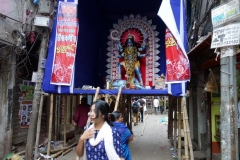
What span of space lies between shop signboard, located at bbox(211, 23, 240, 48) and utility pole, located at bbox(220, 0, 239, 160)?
0.11 metres

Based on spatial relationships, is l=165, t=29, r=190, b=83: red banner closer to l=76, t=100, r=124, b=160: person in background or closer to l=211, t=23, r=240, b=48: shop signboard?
l=211, t=23, r=240, b=48: shop signboard

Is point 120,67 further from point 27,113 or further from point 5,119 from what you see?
point 5,119

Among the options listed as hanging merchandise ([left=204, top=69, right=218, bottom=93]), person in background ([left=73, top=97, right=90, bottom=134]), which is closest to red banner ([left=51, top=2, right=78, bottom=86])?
person in background ([left=73, top=97, right=90, bottom=134])

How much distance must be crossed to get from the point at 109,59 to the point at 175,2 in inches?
172

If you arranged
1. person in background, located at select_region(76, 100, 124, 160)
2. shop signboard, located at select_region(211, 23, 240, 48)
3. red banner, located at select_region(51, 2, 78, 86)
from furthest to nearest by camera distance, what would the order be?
red banner, located at select_region(51, 2, 78, 86) → shop signboard, located at select_region(211, 23, 240, 48) → person in background, located at select_region(76, 100, 124, 160)

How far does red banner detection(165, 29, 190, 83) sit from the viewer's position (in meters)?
5.69

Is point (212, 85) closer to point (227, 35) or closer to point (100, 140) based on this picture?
point (227, 35)

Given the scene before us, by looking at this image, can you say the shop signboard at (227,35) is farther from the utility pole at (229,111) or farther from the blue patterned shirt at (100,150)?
the blue patterned shirt at (100,150)

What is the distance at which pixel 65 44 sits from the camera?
6312 millimetres

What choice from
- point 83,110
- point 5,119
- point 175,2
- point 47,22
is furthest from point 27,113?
point 175,2

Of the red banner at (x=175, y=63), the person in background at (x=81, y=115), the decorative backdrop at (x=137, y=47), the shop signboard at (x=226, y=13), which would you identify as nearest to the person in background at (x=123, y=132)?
the shop signboard at (x=226, y=13)

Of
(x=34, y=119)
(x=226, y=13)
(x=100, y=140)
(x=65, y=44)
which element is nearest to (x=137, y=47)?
(x=65, y=44)

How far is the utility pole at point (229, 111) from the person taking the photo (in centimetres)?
356

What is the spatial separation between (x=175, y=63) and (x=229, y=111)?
2.34 meters
